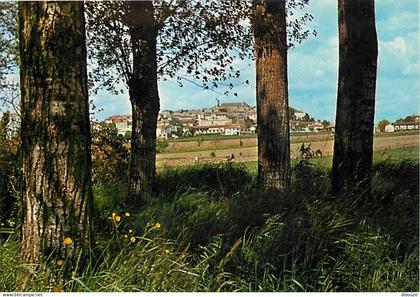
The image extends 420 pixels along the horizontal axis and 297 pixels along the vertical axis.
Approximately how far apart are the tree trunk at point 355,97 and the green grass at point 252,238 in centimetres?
11

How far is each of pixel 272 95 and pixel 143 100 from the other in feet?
3.26

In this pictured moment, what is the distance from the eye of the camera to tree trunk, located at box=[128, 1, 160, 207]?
342 cm

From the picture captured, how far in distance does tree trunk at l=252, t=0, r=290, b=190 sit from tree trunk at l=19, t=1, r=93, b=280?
1644 millimetres

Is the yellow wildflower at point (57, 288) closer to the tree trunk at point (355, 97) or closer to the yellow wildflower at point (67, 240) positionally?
the yellow wildflower at point (67, 240)

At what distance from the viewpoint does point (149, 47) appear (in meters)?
3.45

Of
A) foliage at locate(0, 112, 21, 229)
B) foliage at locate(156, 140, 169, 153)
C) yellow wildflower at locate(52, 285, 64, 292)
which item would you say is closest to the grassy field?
foliage at locate(156, 140, 169, 153)

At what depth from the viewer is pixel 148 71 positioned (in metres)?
3.54

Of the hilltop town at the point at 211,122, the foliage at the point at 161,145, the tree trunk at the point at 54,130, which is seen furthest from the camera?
the foliage at the point at 161,145

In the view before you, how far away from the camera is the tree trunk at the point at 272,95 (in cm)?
377

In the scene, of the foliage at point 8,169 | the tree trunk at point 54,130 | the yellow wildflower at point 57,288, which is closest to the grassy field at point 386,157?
the foliage at point 8,169

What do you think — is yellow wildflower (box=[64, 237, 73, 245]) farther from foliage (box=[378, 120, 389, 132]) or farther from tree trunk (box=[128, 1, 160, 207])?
foliage (box=[378, 120, 389, 132])

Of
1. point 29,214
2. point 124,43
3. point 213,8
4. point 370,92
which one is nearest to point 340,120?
point 370,92

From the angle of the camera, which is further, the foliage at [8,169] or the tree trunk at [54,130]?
the foliage at [8,169]

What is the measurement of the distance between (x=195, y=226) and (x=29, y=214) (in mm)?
942
